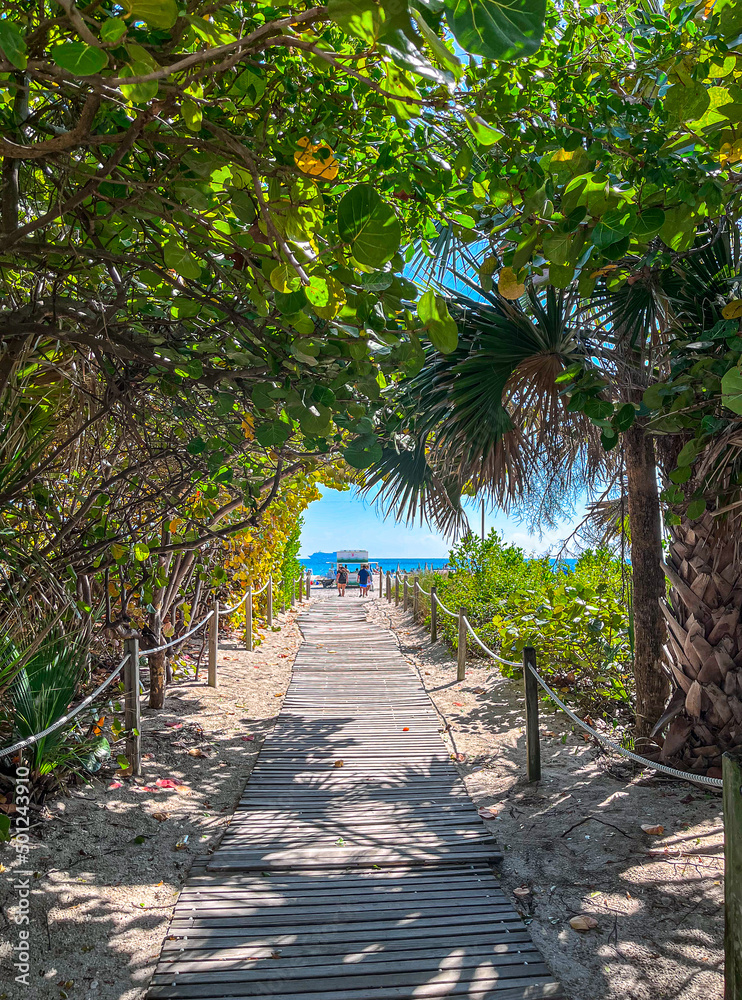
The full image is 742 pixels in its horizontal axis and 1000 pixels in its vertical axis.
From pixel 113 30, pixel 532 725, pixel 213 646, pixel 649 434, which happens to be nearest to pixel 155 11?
pixel 113 30

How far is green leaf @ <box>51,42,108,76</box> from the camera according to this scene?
118 cm

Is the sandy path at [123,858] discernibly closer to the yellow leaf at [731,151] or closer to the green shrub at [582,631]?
the green shrub at [582,631]

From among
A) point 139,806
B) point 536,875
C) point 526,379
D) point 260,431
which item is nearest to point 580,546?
point 526,379

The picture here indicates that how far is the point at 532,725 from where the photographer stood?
14.7ft

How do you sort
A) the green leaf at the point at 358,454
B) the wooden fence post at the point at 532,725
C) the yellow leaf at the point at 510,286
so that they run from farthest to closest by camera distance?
the wooden fence post at the point at 532,725 → the green leaf at the point at 358,454 → the yellow leaf at the point at 510,286

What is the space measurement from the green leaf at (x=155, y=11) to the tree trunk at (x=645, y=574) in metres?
3.80

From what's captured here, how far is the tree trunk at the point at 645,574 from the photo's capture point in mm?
4340

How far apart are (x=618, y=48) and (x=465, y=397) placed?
190cm

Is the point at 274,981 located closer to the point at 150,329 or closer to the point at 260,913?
the point at 260,913

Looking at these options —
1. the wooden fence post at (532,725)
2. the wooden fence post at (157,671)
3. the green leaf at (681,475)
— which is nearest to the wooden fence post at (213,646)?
the wooden fence post at (157,671)

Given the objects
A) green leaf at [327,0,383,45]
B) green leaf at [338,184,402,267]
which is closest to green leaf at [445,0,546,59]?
green leaf at [327,0,383,45]

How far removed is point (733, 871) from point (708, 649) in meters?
1.88

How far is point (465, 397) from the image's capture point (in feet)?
13.5

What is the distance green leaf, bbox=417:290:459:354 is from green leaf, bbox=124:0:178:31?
2.24 ft
